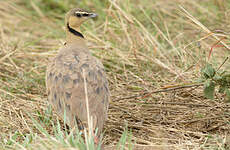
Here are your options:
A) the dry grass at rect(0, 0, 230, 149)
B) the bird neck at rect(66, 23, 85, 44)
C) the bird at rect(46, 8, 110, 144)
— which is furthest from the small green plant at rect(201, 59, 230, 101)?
the bird neck at rect(66, 23, 85, 44)

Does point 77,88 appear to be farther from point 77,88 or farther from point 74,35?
point 74,35

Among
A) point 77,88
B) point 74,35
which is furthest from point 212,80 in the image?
point 74,35

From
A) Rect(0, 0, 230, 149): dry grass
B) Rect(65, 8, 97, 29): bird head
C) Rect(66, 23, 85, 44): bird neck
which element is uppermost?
Rect(65, 8, 97, 29): bird head

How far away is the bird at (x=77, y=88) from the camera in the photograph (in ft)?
12.4

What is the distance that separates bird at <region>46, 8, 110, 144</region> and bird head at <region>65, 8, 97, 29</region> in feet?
1.43

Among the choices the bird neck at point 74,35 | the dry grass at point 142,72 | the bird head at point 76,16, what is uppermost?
the bird head at point 76,16

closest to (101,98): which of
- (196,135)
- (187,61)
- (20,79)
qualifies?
(196,135)

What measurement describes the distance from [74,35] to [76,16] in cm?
22

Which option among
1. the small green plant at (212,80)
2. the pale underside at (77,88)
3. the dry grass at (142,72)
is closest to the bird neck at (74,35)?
the pale underside at (77,88)

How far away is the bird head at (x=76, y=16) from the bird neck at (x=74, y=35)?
0.04 m

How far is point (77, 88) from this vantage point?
3.84 m

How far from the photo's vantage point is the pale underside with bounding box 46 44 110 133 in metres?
A: 3.77

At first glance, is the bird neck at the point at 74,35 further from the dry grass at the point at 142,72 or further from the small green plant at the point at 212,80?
the small green plant at the point at 212,80

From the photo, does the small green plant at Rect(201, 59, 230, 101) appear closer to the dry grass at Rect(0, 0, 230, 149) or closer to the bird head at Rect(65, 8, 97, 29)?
the dry grass at Rect(0, 0, 230, 149)
